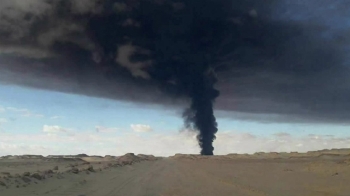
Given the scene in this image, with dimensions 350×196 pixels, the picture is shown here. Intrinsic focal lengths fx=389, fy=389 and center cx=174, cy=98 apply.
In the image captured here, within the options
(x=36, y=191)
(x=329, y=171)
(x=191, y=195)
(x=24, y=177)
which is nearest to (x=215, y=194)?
(x=191, y=195)

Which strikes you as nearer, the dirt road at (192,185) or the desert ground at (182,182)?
the dirt road at (192,185)

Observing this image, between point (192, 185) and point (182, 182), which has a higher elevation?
point (182, 182)

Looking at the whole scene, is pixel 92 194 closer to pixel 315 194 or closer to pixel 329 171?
pixel 315 194

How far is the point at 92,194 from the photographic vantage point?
63.7 ft

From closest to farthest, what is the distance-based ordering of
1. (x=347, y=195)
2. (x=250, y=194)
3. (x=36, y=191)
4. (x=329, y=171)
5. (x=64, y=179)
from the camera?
→ (x=347, y=195), (x=250, y=194), (x=36, y=191), (x=64, y=179), (x=329, y=171)

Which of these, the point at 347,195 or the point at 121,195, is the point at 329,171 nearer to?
the point at 347,195

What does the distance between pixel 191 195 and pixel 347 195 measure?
729 centimetres

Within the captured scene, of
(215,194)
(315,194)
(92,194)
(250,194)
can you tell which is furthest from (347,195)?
(92,194)

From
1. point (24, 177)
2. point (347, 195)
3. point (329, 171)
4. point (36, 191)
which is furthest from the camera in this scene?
point (329, 171)

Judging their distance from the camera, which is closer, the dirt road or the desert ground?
the dirt road

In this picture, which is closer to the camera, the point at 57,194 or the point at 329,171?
the point at 57,194

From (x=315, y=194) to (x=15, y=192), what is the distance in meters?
15.0

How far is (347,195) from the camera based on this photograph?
18.1 meters

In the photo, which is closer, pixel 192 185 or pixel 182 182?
pixel 192 185
